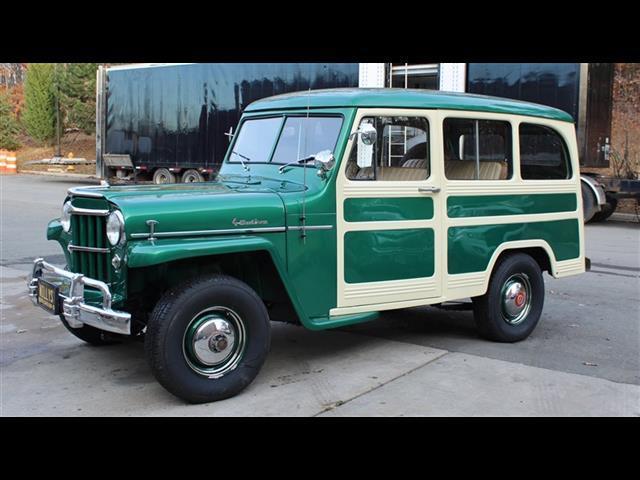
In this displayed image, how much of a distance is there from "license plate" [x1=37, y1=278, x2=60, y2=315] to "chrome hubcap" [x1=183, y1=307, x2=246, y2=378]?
1.04m

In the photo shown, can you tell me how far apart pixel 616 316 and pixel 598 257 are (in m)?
3.93

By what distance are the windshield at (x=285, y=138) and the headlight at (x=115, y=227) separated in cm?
160

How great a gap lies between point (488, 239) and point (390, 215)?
1.11m

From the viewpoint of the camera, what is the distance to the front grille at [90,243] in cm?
470

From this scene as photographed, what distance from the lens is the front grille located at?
Answer: 15.4 ft

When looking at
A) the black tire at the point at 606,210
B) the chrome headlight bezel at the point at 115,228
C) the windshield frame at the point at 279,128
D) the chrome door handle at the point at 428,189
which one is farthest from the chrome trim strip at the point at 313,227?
the black tire at the point at 606,210

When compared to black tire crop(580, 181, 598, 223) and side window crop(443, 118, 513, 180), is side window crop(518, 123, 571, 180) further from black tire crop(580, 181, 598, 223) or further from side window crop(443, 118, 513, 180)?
black tire crop(580, 181, 598, 223)

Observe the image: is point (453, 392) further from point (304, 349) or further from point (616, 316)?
point (616, 316)

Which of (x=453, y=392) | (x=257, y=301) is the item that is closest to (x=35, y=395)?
(x=257, y=301)

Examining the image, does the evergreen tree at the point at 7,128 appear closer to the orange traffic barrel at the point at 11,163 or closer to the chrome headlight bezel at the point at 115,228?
the orange traffic barrel at the point at 11,163

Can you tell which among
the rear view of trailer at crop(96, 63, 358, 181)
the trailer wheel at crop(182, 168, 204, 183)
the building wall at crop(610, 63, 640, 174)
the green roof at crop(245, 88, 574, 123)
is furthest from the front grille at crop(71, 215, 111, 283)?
the building wall at crop(610, 63, 640, 174)

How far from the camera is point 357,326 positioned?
6828mm

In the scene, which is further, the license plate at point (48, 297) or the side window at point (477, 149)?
the side window at point (477, 149)

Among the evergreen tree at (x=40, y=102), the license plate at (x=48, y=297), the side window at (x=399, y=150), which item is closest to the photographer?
the license plate at (x=48, y=297)
